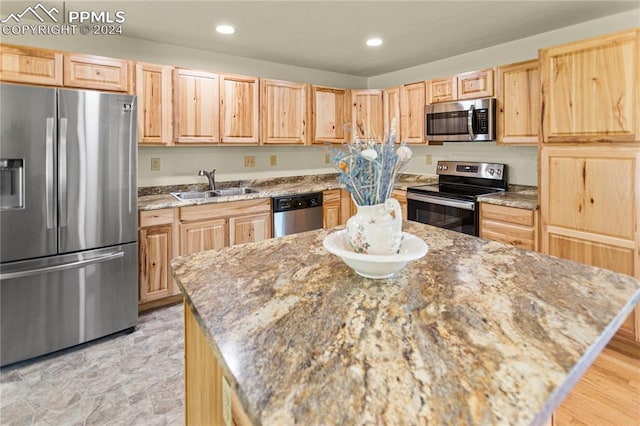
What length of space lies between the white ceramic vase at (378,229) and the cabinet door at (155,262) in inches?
88.9

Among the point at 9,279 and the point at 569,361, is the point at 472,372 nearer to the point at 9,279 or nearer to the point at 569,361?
the point at 569,361

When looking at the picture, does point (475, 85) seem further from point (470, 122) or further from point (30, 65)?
point (30, 65)

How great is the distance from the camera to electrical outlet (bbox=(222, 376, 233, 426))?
0.94m

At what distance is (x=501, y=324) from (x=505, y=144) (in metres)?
2.78

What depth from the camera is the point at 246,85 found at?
3.55 m

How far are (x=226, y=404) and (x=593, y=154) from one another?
2.71m

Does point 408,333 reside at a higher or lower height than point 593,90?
lower

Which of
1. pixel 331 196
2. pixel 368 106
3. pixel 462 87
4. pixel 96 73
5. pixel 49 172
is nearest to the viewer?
pixel 49 172

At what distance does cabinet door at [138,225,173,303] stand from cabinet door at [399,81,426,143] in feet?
8.57

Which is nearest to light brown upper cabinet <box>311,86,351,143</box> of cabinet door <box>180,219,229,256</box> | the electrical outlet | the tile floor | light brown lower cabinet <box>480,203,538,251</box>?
cabinet door <box>180,219,229,256</box>

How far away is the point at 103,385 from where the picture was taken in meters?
2.07

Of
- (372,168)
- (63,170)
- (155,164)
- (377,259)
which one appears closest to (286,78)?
(155,164)

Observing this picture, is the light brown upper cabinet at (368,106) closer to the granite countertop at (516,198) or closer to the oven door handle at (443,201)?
the oven door handle at (443,201)

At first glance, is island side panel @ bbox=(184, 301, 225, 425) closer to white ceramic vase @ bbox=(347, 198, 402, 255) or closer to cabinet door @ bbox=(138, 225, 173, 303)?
white ceramic vase @ bbox=(347, 198, 402, 255)
